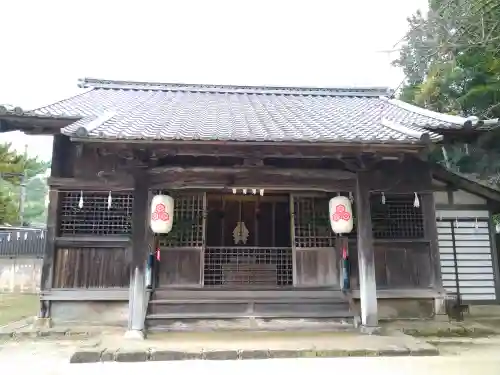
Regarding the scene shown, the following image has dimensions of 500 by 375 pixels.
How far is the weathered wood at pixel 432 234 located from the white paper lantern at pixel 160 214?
5620mm

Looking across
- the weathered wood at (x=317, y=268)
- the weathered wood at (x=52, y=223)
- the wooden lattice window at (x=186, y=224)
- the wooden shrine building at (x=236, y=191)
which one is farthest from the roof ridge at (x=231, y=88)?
the weathered wood at (x=317, y=268)

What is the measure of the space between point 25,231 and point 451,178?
681 inches

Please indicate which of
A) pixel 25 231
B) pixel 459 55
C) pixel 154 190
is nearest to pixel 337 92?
pixel 459 55

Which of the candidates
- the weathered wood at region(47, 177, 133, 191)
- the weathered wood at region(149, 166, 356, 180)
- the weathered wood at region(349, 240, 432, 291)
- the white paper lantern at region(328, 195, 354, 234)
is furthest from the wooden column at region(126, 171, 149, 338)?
the weathered wood at region(349, 240, 432, 291)

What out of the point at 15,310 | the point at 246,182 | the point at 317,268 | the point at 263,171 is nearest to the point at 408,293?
the point at 317,268

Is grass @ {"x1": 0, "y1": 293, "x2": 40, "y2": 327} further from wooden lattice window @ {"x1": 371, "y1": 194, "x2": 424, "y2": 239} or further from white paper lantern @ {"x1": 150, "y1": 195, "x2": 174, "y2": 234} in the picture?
wooden lattice window @ {"x1": 371, "y1": 194, "x2": 424, "y2": 239}

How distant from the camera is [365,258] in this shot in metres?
7.75

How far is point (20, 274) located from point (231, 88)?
40.1 feet

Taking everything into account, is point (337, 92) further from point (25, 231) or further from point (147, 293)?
point (25, 231)

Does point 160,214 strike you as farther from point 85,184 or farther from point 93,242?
point 85,184

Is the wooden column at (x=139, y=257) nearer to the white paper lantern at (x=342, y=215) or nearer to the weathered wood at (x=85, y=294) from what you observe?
the weathered wood at (x=85, y=294)

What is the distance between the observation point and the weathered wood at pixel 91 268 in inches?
332

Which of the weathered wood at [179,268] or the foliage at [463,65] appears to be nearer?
the foliage at [463,65]

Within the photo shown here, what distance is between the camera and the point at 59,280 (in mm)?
8398
